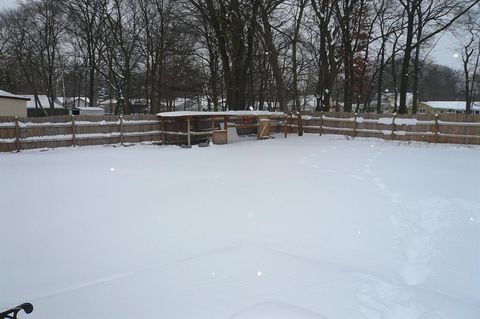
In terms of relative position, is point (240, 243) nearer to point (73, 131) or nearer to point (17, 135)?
point (17, 135)

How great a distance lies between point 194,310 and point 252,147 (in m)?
14.2

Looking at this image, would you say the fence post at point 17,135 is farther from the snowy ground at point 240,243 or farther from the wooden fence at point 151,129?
the snowy ground at point 240,243

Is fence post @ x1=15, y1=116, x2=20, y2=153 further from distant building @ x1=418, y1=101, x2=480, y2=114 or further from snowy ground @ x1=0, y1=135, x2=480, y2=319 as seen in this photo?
distant building @ x1=418, y1=101, x2=480, y2=114

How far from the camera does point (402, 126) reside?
66.4 ft

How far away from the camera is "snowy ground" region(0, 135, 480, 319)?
418 centimetres

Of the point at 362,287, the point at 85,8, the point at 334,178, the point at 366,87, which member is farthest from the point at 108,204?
the point at 366,87

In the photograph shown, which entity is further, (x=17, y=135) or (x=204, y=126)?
(x=204, y=126)

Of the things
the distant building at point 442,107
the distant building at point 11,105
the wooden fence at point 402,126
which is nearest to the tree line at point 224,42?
the wooden fence at point 402,126

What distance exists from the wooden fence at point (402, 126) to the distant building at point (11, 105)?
17555mm

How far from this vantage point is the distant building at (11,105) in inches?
Answer: 859

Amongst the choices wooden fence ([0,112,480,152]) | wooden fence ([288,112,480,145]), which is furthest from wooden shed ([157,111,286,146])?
wooden fence ([288,112,480,145])

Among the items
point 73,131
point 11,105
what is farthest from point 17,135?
point 11,105

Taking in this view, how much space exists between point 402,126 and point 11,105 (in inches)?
875

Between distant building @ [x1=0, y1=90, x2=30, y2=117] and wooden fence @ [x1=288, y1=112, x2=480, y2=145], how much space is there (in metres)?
17.6
